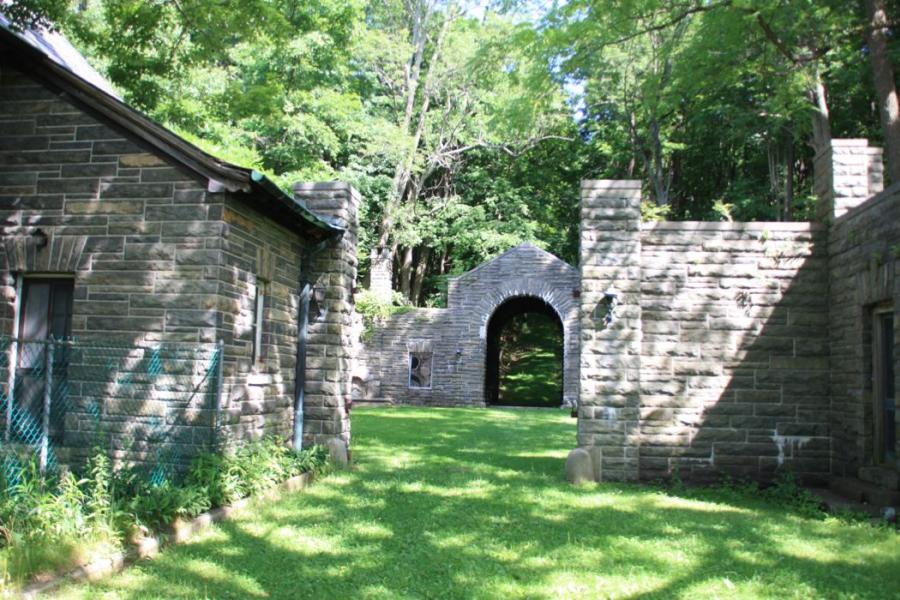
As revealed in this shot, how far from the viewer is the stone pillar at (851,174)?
9062 millimetres

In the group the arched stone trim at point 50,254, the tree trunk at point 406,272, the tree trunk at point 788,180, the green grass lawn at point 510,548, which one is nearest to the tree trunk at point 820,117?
the tree trunk at point 788,180

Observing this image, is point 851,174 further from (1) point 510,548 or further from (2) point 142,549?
(2) point 142,549

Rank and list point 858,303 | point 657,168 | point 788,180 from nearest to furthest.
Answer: point 858,303 < point 788,180 < point 657,168

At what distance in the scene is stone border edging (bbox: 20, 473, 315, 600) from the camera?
477 cm

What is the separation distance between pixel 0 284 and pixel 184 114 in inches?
326

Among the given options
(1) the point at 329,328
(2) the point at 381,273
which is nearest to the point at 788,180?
(2) the point at 381,273

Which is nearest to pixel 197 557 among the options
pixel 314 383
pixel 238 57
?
pixel 314 383

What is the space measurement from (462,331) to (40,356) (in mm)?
18087

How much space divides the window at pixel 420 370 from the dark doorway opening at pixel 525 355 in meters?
2.71

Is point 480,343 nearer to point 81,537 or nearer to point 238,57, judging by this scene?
point 238,57

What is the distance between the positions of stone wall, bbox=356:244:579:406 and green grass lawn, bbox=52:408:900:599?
15.6 meters

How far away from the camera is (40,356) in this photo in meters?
8.01

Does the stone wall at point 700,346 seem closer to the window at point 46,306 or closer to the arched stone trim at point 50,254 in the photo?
the arched stone trim at point 50,254

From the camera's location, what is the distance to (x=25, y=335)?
26.8ft
